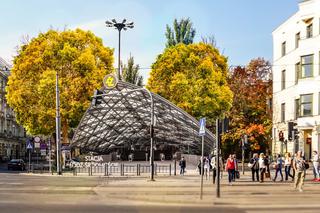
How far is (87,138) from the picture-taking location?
5888cm

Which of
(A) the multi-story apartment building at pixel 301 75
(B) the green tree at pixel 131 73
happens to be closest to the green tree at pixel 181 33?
(B) the green tree at pixel 131 73

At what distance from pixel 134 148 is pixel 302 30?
31230 millimetres

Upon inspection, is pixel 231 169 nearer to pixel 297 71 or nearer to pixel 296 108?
pixel 296 108

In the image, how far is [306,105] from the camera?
1853 inches

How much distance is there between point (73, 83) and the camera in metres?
49.5

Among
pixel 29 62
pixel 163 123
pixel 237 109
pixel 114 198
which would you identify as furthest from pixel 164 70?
pixel 114 198

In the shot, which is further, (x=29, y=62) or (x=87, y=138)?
(x=87, y=138)

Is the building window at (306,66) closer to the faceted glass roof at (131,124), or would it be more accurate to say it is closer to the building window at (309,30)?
the building window at (309,30)

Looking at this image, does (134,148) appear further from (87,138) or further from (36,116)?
(36,116)

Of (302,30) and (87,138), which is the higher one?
(302,30)

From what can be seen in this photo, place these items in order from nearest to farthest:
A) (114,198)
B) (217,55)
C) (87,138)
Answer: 1. (114,198)
2. (87,138)
3. (217,55)

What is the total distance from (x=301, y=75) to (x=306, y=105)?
2931 mm

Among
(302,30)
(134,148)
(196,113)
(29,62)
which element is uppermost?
(302,30)

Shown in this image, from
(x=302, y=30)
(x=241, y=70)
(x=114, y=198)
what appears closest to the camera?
(x=114, y=198)
